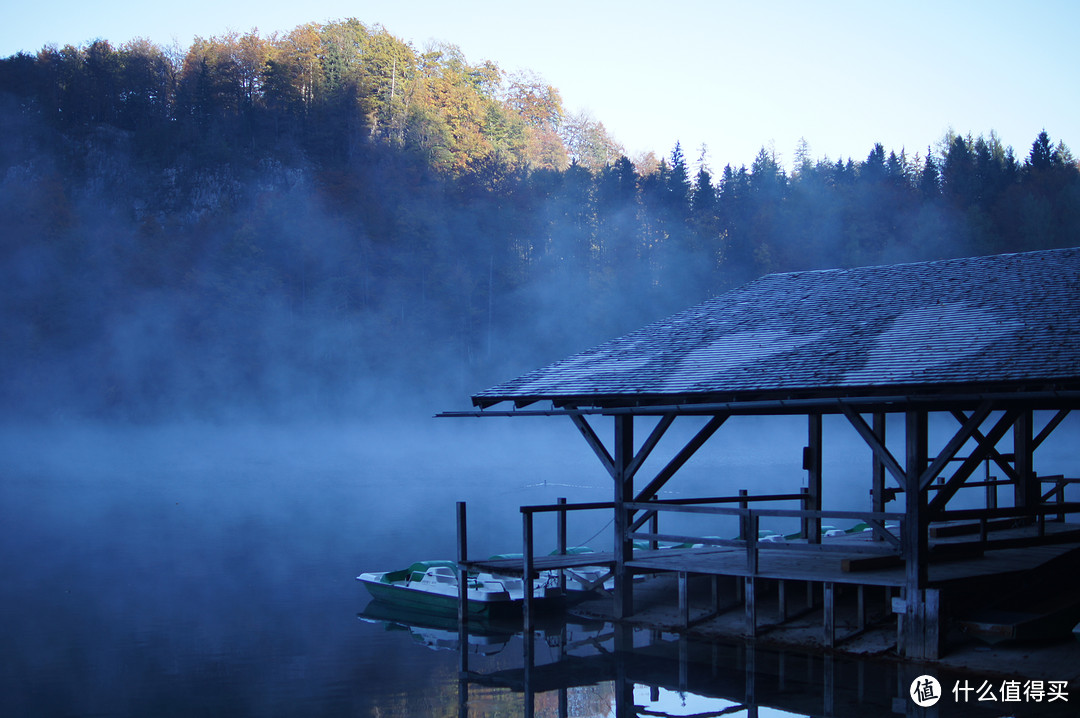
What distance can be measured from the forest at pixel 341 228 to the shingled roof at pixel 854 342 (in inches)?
2047

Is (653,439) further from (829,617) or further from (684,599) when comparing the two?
(829,617)

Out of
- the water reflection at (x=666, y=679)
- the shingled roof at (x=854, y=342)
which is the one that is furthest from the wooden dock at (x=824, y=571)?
the shingled roof at (x=854, y=342)

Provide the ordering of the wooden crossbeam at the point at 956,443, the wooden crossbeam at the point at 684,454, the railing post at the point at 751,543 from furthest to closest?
the wooden crossbeam at the point at 684,454
the railing post at the point at 751,543
the wooden crossbeam at the point at 956,443

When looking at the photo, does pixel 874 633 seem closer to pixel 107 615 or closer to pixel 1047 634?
pixel 1047 634

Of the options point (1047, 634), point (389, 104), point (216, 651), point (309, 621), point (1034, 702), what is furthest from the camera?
point (389, 104)

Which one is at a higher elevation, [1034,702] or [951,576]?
[951,576]

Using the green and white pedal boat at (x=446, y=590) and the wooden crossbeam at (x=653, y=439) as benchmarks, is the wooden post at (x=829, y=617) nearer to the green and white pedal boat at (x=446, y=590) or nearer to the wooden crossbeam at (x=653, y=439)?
the wooden crossbeam at (x=653, y=439)

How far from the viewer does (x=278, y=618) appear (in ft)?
49.2

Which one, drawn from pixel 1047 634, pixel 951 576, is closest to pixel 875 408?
pixel 951 576

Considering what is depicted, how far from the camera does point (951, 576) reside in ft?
36.6

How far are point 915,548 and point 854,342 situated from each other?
2.53m

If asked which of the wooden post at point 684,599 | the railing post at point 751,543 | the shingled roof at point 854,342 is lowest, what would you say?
the wooden post at point 684,599

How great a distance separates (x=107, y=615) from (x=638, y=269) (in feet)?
191

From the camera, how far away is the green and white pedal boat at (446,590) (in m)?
14.1
